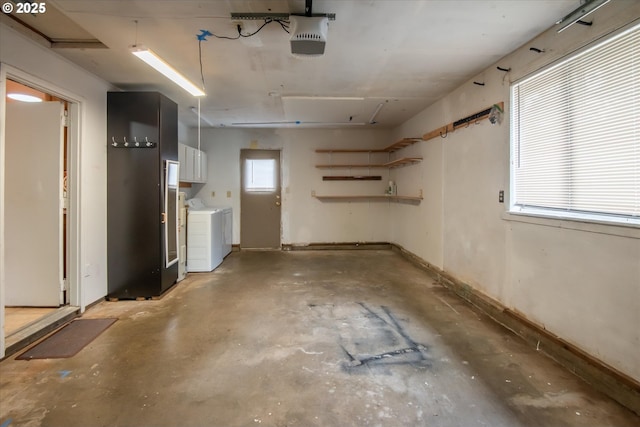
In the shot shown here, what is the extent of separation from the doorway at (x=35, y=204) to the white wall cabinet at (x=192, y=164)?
182 centimetres

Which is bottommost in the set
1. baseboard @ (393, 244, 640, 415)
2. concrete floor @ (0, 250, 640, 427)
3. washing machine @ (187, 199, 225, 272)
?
concrete floor @ (0, 250, 640, 427)

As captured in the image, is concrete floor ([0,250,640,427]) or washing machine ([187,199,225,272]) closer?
concrete floor ([0,250,640,427])

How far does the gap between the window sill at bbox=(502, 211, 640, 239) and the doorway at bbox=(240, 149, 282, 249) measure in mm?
4695

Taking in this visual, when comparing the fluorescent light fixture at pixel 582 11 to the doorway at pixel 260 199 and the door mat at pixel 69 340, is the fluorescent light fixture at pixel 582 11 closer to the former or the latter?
the door mat at pixel 69 340

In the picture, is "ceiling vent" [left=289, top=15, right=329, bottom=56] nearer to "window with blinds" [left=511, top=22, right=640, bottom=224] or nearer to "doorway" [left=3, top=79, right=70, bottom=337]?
"window with blinds" [left=511, top=22, right=640, bottom=224]

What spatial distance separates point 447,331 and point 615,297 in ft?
4.07

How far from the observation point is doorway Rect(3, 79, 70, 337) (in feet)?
10.0

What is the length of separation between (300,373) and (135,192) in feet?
9.42

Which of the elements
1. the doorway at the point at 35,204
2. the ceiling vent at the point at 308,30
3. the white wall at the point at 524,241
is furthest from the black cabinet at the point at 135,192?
the white wall at the point at 524,241

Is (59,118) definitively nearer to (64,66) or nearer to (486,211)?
(64,66)

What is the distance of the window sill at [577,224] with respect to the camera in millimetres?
1836

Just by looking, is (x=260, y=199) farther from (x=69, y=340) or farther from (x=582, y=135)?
(x=582, y=135)

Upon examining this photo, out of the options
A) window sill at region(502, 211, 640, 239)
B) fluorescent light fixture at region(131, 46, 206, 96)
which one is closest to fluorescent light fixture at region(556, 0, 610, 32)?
window sill at region(502, 211, 640, 239)

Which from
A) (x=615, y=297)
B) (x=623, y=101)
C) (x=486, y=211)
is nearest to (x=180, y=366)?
(x=615, y=297)
